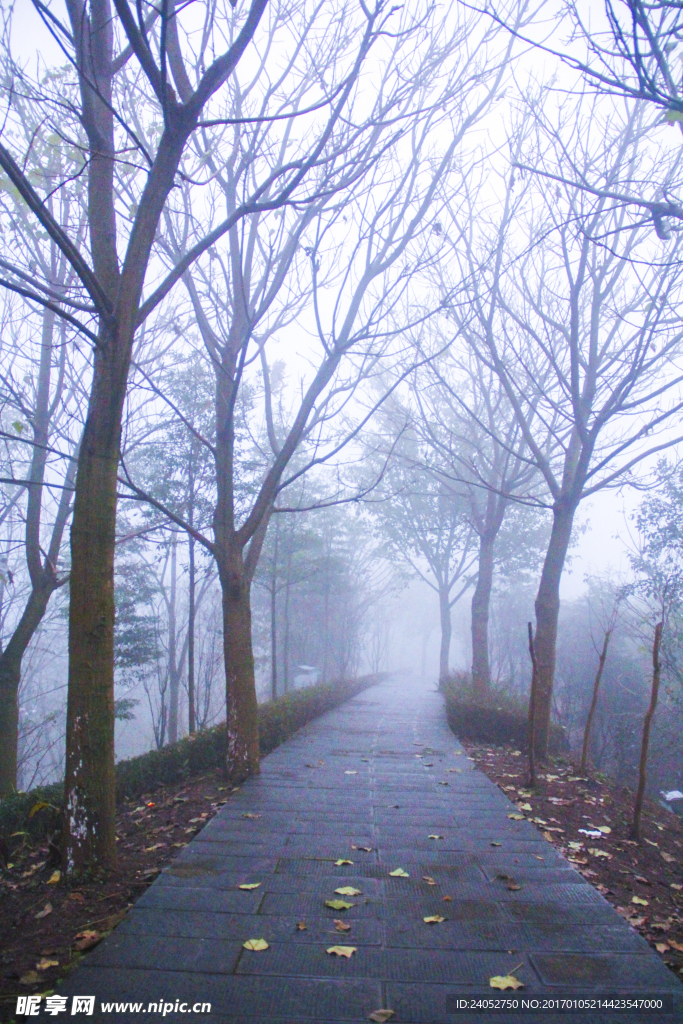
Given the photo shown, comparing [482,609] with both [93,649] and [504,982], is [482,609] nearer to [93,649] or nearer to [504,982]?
[93,649]

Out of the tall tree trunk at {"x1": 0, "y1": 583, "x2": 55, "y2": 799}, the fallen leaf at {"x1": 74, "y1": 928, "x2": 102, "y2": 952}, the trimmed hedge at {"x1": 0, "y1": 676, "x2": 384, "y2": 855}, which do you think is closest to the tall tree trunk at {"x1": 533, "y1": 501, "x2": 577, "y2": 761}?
the trimmed hedge at {"x1": 0, "y1": 676, "x2": 384, "y2": 855}

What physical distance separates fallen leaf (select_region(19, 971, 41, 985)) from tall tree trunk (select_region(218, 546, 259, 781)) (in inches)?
146

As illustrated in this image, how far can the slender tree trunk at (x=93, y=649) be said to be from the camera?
3791 mm

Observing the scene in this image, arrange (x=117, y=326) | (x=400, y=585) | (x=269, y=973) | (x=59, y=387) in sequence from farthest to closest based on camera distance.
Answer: (x=400, y=585), (x=59, y=387), (x=117, y=326), (x=269, y=973)

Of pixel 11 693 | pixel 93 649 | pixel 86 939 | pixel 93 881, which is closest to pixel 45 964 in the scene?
pixel 86 939

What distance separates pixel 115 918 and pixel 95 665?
48.5 inches

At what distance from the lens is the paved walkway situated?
2633 mm

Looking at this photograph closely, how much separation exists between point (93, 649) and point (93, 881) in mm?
1201

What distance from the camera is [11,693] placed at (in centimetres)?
805

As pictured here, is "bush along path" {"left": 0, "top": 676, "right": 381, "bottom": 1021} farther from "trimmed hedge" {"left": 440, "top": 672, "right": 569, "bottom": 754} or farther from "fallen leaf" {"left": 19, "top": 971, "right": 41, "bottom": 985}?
"trimmed hedge" {"left": 440, "top": 672, "right": 569, "bottom": 754}

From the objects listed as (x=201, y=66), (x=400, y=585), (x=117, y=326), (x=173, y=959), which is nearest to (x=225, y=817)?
(x=173, y=959)

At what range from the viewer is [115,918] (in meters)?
3.28

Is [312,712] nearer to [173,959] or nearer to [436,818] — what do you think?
[436,818]

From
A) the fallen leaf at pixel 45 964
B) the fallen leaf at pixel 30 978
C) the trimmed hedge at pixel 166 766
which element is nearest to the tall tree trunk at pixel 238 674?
the trimmed hedge at pixel 166 766
